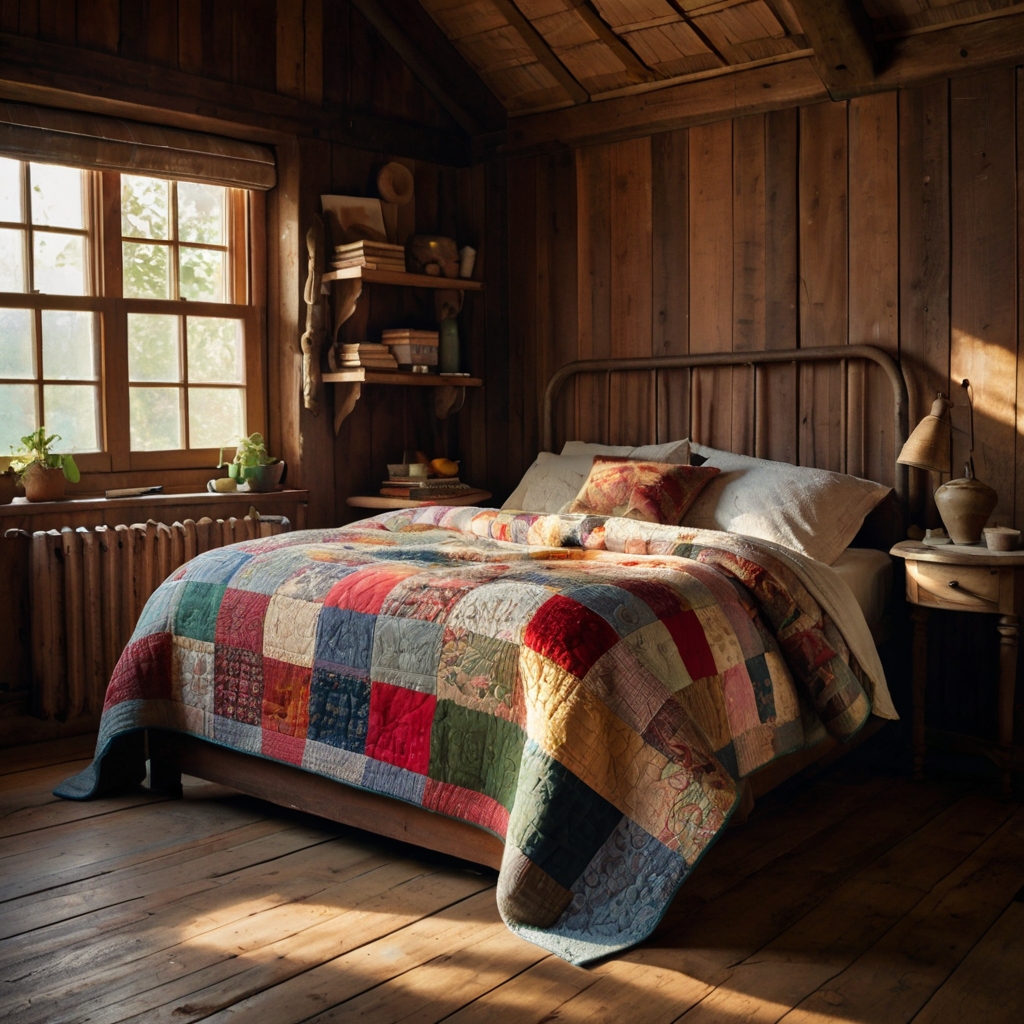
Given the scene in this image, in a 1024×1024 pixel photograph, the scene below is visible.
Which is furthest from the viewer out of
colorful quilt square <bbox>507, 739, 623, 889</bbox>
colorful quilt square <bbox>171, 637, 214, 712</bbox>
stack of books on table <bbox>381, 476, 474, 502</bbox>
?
stack of books on table <bbox>381, 476, 474, 502</bbox>

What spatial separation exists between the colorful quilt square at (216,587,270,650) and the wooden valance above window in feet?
5.95

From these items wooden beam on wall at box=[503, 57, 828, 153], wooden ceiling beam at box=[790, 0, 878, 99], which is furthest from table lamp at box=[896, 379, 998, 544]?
wooden beam on wall at box=[503, 57, 828, 153]

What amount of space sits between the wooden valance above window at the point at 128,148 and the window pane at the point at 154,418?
0.79m

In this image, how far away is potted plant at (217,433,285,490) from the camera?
4.27 metres

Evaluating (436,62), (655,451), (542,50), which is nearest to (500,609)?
(655,451)

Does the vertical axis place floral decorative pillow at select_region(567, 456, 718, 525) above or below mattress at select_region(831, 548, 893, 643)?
above

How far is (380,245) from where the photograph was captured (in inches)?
171

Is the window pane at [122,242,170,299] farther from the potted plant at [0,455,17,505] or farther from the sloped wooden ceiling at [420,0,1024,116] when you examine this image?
the sloped wooden ceiling at [420,0,1024,116]

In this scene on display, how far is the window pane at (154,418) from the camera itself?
412 cm

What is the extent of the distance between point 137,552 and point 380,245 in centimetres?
151

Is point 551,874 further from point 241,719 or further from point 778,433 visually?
point 778,433

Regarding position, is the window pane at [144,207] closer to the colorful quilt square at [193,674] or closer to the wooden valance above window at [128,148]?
the wooden valance above window at [128,148]

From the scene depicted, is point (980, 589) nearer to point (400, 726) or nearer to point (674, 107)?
point (400, 726)

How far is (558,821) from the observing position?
7.12 ft
